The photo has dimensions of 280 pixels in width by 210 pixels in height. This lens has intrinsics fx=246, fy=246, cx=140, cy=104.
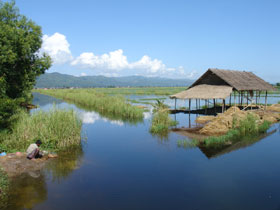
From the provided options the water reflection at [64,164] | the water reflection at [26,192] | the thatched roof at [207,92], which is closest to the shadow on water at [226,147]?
the water reflection at [64,164]

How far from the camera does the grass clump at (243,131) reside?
1122 cm

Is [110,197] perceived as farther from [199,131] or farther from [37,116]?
[199,131]

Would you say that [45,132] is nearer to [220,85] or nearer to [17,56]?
[17,56]

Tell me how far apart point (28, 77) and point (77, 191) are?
8138 mm

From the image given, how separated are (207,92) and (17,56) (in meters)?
13.0

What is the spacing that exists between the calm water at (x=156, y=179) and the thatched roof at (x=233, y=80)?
8.13 m

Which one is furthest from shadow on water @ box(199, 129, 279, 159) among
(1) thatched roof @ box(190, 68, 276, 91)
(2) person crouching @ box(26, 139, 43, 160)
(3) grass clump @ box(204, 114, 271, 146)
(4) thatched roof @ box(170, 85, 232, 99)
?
(1) thatched roof @ box(190, 68, 276, 91)

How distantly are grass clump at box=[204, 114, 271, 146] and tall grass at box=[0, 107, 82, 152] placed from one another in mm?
5981

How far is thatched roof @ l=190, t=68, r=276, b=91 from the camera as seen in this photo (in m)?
18.8

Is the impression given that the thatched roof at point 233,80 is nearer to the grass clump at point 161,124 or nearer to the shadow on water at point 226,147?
the grass clump at point 161,124

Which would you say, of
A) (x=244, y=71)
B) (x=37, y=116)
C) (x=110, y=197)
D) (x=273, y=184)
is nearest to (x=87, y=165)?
(x=110, y=197)

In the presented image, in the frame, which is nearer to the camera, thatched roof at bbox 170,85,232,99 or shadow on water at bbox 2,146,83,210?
shadow on water at bbox 2,146,83,210

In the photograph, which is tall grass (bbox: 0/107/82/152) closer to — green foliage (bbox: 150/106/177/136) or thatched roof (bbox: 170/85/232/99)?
green foliage (bbox: 150/106/177/136)

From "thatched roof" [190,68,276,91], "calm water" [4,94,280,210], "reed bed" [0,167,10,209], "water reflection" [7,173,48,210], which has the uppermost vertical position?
"thatched roof" [190,68,276,91]
